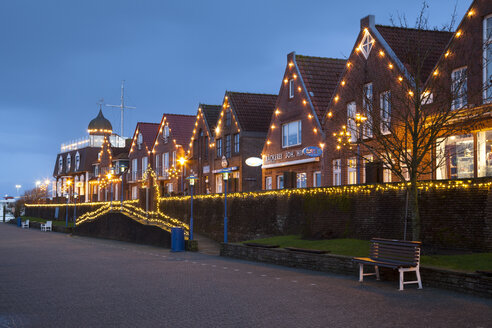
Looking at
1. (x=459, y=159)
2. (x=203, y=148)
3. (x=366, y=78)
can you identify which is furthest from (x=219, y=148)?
(x=459, y=159)

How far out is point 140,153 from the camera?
63.9 metres

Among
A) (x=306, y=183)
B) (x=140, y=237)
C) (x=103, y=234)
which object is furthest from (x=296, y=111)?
(x=103, y=234)

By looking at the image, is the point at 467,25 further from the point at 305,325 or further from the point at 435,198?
the point at 305,325

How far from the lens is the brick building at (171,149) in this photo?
5369 centimetres

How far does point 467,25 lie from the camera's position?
2311 cm

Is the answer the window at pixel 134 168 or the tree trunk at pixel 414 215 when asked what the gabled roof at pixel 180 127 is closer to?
the window at pixel 134 168

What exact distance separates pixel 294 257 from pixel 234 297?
726 centimetres

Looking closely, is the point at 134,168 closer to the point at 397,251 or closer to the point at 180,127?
the point at 180,127

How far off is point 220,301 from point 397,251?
456 cm

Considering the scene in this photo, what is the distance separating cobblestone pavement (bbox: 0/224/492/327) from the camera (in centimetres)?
980

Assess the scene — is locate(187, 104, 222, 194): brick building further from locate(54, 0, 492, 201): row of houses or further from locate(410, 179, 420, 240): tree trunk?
locate(410, 179, 420, 240): tree trunk

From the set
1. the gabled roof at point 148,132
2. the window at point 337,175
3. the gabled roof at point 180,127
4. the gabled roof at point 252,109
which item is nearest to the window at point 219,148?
the gabled roof at point 252,109

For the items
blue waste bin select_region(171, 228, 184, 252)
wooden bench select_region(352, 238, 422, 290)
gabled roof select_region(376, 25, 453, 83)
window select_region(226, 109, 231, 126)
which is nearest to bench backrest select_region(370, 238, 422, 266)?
wooden bench select_region(352, 238, 422, 290)

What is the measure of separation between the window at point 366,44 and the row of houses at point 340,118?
0.15 feet
